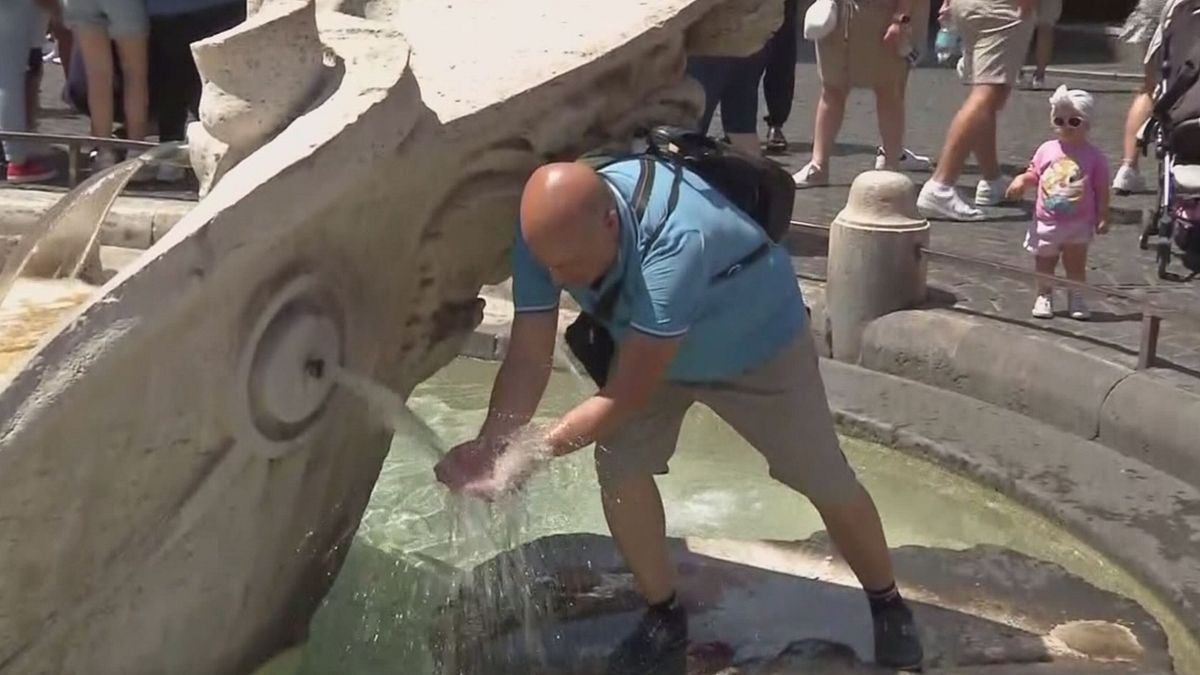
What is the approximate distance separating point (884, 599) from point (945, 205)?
4016 millimetres

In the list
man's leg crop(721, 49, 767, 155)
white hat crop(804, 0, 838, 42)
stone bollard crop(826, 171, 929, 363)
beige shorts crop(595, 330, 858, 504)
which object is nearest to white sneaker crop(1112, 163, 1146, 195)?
white hat crop(804, 0, 838, 42)

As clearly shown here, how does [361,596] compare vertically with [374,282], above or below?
below

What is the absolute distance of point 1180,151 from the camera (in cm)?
661

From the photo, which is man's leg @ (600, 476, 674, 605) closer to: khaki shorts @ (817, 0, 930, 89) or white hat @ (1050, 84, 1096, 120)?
white hat @ (1050, 84, 1096, 120)

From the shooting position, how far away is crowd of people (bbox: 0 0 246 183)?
6809mm

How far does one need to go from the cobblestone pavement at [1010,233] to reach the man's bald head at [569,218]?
220cm

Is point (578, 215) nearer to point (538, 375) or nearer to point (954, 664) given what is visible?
point (538, 375)

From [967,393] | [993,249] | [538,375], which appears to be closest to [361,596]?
[538,375]

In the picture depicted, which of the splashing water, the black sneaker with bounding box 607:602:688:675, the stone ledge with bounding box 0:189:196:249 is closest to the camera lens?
the splashing water

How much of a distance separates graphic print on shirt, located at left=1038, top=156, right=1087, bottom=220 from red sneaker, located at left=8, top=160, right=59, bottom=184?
13.6 ft

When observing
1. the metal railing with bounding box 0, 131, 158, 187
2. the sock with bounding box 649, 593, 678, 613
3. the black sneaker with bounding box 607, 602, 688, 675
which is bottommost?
the black sneaker with bounding box 607, 602, 688, 675

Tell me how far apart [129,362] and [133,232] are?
127 inches

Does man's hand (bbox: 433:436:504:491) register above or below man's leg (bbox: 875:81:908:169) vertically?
above

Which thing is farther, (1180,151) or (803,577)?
(1180,151)
